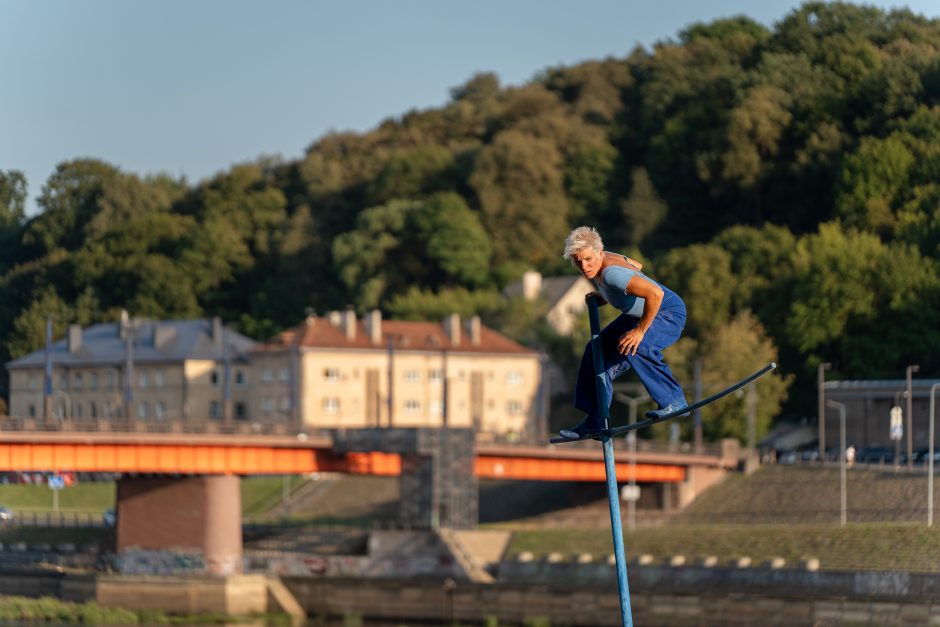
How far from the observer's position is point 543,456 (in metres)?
102

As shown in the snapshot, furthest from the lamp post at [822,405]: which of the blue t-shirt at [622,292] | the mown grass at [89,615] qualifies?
the blue t-shirt at [622,292]

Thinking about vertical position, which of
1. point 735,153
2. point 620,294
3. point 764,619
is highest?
point 735,153

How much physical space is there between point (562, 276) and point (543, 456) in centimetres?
5671

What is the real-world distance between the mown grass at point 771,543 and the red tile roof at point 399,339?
44.5m

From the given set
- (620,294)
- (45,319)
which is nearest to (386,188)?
(45,319)

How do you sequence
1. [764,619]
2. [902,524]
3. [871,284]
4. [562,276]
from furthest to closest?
[562,276], [871,284], [902,524], [764,619]

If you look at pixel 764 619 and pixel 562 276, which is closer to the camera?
pixel 764 619

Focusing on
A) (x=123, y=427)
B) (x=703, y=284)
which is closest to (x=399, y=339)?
(x=703, y=284)

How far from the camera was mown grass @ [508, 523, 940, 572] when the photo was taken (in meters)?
76.5

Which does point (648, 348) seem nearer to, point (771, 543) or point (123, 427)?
point (771, 543)

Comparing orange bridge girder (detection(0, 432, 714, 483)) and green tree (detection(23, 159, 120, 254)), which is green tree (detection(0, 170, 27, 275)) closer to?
green tree (detection(23, 159, 120, 254))

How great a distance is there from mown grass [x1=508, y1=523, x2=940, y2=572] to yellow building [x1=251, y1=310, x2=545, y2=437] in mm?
43160

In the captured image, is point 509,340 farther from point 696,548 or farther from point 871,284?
point 696,548

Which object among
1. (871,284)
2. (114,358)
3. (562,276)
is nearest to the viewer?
(871,284)
